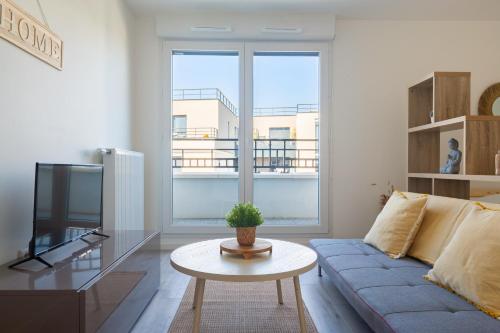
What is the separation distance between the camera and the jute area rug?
1997 mm

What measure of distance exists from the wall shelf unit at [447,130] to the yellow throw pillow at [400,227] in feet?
1.58

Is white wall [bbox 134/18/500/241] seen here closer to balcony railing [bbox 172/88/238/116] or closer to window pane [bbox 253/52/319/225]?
window pane [bbox 253/52/319/225]

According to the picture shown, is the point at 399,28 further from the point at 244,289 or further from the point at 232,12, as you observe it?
the point at 244,289

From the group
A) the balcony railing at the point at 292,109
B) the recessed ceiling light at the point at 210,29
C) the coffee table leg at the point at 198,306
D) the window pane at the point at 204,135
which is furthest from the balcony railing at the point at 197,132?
the coffee table leg at the point at 198,306

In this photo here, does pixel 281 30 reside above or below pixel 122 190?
above

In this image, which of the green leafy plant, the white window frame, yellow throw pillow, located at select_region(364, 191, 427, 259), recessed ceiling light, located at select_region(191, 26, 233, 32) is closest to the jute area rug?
the green leafy plant

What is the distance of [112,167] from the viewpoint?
2.84 metres

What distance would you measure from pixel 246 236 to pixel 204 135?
214cm

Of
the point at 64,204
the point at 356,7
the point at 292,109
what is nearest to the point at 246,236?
the point at 64,204

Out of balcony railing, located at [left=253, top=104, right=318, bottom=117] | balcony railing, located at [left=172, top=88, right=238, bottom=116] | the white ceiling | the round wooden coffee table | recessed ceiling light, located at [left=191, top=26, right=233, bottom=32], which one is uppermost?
the white ceiling

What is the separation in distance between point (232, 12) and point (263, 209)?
2.26m

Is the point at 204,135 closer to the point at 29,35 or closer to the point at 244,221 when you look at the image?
the point at 244,221

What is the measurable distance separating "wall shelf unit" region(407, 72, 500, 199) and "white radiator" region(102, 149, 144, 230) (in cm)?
270

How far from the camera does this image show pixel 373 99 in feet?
12.9
